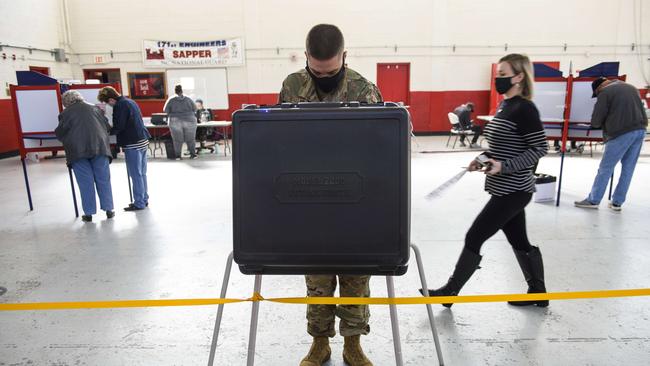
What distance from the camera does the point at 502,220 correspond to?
2469mm

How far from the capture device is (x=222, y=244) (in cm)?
415

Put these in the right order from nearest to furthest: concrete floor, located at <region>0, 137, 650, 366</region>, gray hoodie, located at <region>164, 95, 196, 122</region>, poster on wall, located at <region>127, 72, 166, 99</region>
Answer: concrete floor, located at <region>0, 137, 650, 366</region>
gray hoodie, located at <region>164, 95, 196, 122</region>
poster on wall, located at <region>127, 72, 166, 99</region>

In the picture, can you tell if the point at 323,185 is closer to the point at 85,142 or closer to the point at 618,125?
the point at 85,142

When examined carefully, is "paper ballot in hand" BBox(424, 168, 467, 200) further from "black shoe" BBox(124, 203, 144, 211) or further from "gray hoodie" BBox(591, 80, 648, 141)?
"black shoe" BBox(124, 203, 144, 211)

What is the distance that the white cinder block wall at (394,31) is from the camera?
476 inches

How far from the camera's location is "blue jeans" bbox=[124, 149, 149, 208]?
5383 millimetres

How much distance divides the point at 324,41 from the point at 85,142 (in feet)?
13.5

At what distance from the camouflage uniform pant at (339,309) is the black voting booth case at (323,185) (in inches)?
30.5

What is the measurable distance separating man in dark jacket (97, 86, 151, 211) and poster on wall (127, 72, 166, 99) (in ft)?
26.3

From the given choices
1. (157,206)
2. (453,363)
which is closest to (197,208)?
(157,206)

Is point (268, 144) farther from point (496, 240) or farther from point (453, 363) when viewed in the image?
point (496, 240)

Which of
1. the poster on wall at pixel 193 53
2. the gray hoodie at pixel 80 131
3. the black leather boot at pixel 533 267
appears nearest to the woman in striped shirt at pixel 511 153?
the black leather boot at pixel 533 267

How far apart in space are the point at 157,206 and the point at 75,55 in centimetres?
964

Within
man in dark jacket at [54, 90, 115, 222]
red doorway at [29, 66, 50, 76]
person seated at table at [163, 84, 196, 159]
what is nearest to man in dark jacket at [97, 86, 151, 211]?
man in dark jacket at [54, 90, 115, 222]
